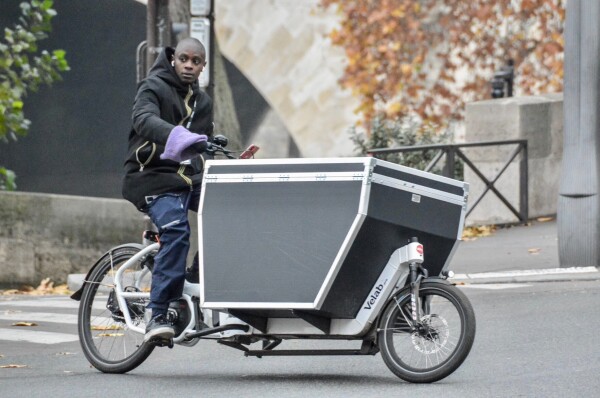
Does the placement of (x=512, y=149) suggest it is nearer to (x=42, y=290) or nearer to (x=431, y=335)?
(x=42, y=290)

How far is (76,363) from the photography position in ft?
31.0

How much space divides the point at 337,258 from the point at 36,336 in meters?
3.35

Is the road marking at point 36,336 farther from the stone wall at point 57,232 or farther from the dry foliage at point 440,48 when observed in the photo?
the dry foliage at point 440,48

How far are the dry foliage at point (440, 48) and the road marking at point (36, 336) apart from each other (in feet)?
51.2

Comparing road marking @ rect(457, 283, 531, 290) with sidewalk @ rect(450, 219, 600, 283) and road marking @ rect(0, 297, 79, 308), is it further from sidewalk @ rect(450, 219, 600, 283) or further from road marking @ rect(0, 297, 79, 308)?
road marking @ rect(0, 297, 79, 308)

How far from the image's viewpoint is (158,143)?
844cm

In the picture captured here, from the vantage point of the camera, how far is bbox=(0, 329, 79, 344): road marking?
415 inches

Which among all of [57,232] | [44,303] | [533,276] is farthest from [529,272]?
[57,232]

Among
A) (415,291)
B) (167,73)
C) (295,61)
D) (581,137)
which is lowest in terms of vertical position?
(415,291)

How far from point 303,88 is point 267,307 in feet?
69.5

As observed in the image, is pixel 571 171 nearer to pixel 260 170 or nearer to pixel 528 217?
pixel 528 217

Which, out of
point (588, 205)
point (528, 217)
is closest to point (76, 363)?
point (588, 205)

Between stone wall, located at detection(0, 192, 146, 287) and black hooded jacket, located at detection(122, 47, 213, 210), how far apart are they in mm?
7512

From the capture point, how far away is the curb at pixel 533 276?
12891 mm
